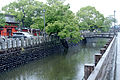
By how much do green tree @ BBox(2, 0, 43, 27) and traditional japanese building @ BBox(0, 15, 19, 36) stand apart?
5.43 feet

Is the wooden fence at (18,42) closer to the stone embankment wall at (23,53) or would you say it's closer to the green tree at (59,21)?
the stone embankment wall at (23,53)

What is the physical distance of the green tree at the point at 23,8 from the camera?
1309 inches

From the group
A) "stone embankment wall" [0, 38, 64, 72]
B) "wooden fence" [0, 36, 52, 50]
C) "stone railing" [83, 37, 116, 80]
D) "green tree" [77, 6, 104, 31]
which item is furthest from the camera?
"green tree" [77, 6, 104, 31]

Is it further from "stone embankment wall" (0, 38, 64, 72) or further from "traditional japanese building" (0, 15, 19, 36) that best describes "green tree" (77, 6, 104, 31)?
"stone embankment wall" (0, 38, 64, 72)

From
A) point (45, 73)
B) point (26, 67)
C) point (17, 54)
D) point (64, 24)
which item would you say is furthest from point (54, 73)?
point (64, 24)

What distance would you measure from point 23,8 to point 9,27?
5.82 m

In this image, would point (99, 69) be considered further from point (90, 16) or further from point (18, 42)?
point (90, 16)

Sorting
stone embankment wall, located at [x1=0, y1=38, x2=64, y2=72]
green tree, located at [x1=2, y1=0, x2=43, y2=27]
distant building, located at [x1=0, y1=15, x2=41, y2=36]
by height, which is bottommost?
stone embankment wall, located at [x1=0, y1=38, x2=64, y2=72]

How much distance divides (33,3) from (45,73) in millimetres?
25751

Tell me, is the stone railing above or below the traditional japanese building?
below

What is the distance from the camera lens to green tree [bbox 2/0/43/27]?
109 ft

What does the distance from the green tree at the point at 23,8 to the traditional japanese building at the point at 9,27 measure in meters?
1.66

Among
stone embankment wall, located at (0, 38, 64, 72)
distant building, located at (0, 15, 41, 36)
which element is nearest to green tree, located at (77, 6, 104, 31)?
distant building, located at (0, 15, 41, 36)

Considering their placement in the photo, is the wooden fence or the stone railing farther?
the wooden fence
